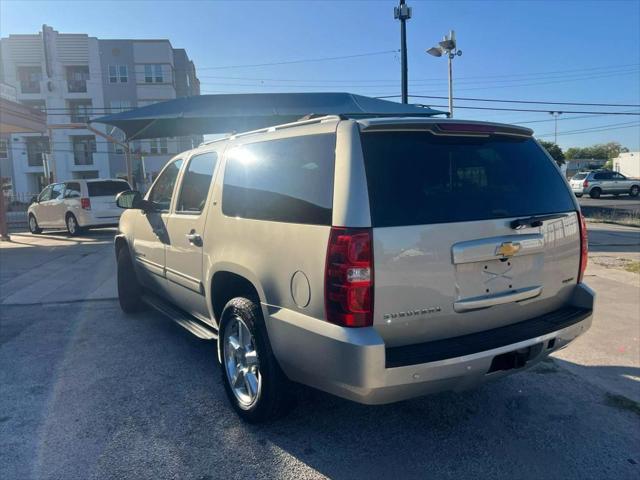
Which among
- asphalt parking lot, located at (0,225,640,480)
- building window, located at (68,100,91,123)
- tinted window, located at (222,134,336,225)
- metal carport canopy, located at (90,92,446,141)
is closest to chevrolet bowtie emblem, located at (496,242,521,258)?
tinted window, located at (222,134,336,225)

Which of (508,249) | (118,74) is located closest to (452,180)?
(508,249)

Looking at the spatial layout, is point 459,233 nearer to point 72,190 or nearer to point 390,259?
point 390,259

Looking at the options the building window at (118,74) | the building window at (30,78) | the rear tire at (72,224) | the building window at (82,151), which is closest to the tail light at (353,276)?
the rear tire at (72,224)

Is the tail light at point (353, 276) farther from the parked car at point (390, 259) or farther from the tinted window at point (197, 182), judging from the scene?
the tinted window at point (197, 182)

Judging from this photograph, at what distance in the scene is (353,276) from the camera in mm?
2551

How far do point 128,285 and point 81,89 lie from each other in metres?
47.1

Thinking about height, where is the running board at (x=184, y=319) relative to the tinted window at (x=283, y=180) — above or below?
below

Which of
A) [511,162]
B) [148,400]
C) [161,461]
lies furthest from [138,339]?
[511,162]

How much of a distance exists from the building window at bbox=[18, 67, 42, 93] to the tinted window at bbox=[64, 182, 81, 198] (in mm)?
39005

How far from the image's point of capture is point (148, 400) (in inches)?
149

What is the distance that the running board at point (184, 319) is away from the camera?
408 centimetres

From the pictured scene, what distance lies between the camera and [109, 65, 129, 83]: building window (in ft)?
149

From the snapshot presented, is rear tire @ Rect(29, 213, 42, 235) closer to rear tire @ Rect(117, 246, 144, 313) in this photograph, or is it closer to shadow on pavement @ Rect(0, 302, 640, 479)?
rear tire @ Rect(117, 246, 144, 313)

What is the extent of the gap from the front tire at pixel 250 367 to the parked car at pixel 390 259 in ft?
0.04
